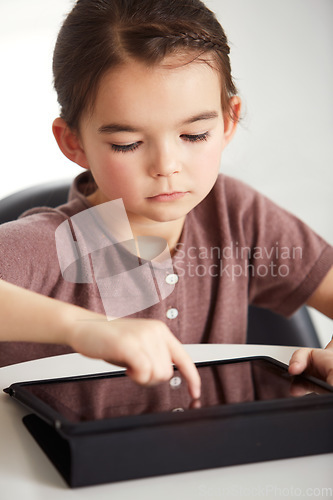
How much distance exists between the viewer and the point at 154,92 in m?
0.53

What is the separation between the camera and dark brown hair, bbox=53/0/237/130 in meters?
0.56

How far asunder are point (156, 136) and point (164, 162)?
0.08ft

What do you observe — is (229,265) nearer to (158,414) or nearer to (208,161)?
(208,161)

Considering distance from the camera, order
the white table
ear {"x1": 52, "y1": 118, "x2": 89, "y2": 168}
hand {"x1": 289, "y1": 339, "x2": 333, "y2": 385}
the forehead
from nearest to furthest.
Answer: the white table → hand {"x1": 289, "y1": 339, "x2": 333, "y2": 385} → the forehead → ear {"x1": 52, "y1": 118, "x2": 89, "y2": 168}

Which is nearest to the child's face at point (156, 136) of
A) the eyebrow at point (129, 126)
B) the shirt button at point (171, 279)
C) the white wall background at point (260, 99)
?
the eyebrow at point (129, 126)

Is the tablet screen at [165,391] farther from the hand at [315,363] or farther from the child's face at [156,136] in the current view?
the child's face at [156,136]

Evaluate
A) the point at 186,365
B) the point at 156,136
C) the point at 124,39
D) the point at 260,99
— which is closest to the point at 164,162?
the point at 156,136

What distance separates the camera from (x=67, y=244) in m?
0.68

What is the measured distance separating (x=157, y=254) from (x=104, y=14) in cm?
29

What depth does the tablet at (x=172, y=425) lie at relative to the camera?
0.95ft

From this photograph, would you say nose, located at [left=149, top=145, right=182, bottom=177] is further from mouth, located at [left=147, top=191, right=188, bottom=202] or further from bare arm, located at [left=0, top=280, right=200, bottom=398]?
bare arm, located at [left=0, top=280, right=200, bottom=398]

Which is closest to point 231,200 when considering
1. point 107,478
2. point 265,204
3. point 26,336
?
point 265,204

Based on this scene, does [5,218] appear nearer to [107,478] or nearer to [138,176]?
[138,176]

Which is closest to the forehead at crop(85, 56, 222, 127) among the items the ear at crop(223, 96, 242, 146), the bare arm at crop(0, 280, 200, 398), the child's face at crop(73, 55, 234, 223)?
the child's face at crop(73, 55, 234, 223)
